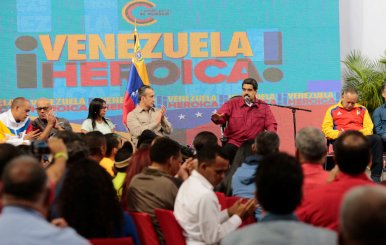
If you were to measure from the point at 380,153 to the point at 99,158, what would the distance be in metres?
4.67

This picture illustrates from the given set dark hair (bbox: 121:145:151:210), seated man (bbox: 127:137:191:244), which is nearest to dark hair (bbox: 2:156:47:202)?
seated man (bbox: 127:137:191:244)

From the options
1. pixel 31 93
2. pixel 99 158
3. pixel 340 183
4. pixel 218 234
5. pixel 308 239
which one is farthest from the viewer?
pixel 31 93

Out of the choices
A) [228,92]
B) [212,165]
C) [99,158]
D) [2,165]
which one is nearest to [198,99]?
[228,92]

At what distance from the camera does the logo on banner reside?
10344 millimetres

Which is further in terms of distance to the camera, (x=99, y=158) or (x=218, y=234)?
(x=99, y=158)

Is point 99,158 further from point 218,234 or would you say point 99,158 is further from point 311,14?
point 311,14

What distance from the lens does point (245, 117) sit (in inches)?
358

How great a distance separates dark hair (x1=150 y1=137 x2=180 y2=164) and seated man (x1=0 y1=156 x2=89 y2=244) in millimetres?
2102

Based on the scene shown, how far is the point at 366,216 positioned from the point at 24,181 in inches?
47.5

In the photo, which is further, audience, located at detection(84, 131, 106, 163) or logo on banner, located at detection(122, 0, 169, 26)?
logo on banner, located at detection(122, 0, 169, 26)

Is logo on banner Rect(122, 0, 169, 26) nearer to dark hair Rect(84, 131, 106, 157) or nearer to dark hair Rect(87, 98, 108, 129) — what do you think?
dark hair Rect(87, 98, 108, 129)

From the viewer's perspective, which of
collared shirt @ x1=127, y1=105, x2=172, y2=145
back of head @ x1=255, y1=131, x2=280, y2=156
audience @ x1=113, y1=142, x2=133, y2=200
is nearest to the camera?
back of head @ x1=255, y1=131, x2=280, y2=156

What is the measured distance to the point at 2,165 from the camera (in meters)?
3.75

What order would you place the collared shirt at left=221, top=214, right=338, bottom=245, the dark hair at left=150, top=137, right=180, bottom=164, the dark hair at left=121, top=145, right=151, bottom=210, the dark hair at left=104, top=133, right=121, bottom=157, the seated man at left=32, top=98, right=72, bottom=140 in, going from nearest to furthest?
1. the collared shirt at left=221, top=214, right=338, bottom=245
2. the dark hair at left=150, top=137, right=180, bottom=164
3. the dark hair at left=121, top=145, right=151, bottom=210
4. the dark hair at left=104, top=133, right=121, bottom=157
5. the seated man at left=32, top=98, right=72, bottom=140
